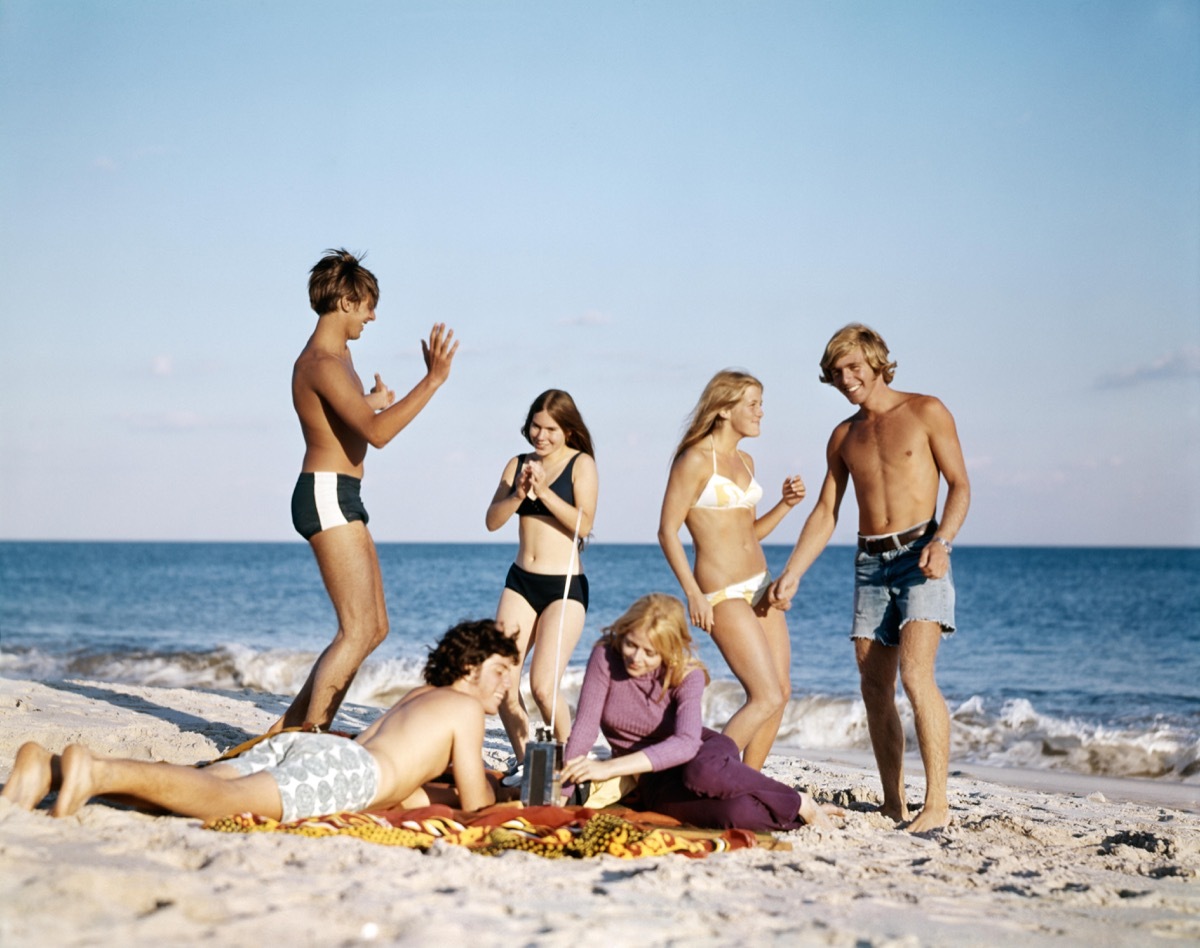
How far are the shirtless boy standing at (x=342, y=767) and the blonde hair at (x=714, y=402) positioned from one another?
145 centimetres

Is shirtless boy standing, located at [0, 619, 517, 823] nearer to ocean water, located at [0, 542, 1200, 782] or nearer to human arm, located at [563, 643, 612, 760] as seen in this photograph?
human arm, located at [563, 643, 612, 760]

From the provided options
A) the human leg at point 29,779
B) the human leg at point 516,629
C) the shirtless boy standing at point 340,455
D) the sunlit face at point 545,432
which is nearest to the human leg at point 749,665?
the human leg at point 516,629

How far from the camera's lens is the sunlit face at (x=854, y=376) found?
18.6 ft

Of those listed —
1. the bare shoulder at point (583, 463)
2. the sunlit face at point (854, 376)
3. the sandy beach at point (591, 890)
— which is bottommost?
the sandy beach at point (591, 890)

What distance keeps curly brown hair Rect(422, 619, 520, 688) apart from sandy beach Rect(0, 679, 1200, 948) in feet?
2.96

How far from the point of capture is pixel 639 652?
4.85 meters

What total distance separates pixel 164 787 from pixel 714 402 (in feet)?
9.87

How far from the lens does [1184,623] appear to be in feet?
106

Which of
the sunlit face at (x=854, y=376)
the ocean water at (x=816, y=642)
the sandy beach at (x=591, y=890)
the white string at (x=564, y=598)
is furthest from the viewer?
the ocean water at (x=816, y=642)

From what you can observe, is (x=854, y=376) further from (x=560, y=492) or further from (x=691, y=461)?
(x=560, y=492)

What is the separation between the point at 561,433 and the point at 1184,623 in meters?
31.7

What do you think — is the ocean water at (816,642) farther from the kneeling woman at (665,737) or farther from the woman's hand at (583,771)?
the woman's hand at (583,771)

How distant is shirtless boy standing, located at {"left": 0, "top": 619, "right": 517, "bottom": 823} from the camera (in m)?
→ 3.97

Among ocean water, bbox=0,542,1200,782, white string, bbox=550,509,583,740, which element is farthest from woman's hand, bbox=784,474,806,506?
ocean water, bbox=0,542,1200,782
